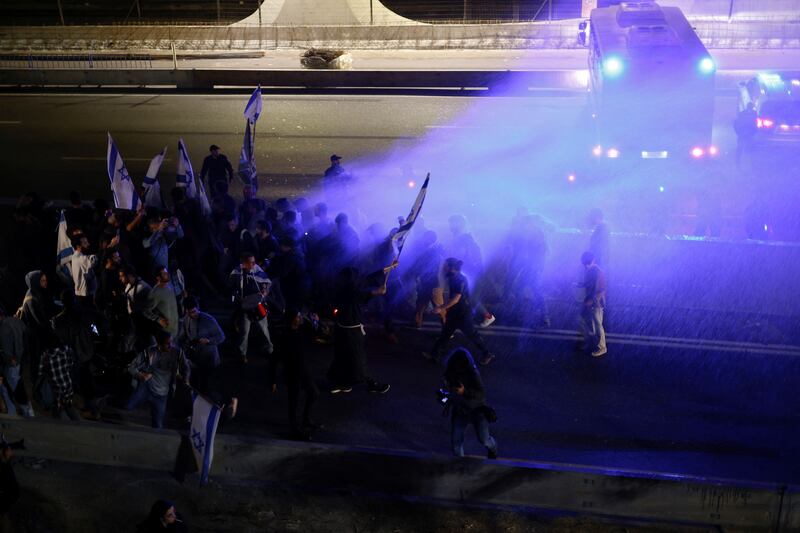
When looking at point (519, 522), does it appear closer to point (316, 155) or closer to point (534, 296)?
point (534, 296)

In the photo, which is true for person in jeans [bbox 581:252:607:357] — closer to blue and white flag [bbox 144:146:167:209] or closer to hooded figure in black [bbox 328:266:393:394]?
hooded figure in black [bbox 328:266:393:394]

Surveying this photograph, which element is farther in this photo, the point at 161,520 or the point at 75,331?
the point at 75,331

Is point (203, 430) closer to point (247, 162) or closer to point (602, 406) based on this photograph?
point (602, 406)

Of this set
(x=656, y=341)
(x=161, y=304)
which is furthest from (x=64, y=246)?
(x=656, y=341)

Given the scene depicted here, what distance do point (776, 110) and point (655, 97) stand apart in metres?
3.05

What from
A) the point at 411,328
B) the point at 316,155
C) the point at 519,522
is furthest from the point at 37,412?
the point at 316,155

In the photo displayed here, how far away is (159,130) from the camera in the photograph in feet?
67.7

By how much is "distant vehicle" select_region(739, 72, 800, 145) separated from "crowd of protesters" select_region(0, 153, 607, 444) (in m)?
7.70

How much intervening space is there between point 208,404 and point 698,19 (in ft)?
86.5

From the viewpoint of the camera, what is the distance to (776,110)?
1684 cm

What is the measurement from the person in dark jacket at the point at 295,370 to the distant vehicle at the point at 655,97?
9.39 meters

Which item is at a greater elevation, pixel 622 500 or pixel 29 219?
pixel 29 219

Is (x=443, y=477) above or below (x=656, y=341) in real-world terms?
above

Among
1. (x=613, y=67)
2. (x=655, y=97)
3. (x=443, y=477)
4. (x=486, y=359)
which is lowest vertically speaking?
(x=486, y=359)
